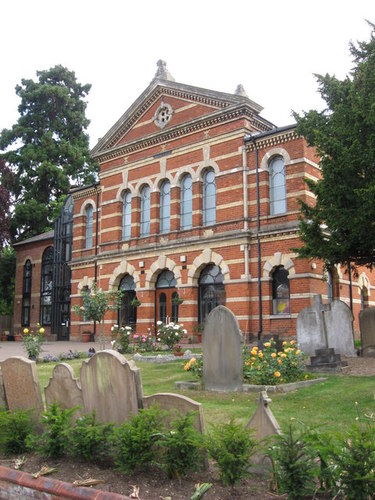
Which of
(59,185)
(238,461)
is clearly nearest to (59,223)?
(59,185)

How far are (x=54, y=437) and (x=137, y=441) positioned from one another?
54.2 inches

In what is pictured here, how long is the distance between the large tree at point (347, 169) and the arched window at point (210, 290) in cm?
775

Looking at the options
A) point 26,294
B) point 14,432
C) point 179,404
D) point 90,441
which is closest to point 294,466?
point 179,404

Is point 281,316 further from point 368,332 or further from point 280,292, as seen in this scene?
point 368,332

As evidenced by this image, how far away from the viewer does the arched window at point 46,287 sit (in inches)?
1438

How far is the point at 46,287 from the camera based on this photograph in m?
37.1

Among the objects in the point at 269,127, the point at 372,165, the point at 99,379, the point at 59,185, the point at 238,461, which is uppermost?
the point at 59,185

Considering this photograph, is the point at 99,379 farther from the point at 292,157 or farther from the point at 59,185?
the point at 59,185

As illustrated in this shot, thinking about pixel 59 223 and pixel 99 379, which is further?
pixel 59 223

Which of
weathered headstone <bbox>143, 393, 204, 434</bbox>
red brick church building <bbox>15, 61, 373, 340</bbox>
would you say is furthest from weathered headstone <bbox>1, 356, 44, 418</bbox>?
red brick church building <bbox>15, 61, 373, 340</bbox>

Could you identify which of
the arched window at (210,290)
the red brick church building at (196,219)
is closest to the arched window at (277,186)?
the red brick church building at (196,219)

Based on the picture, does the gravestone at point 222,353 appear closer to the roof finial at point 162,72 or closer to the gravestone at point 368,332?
the gravestone at point 368,332

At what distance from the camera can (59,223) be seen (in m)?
34.7

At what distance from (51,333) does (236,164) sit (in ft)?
61.3
